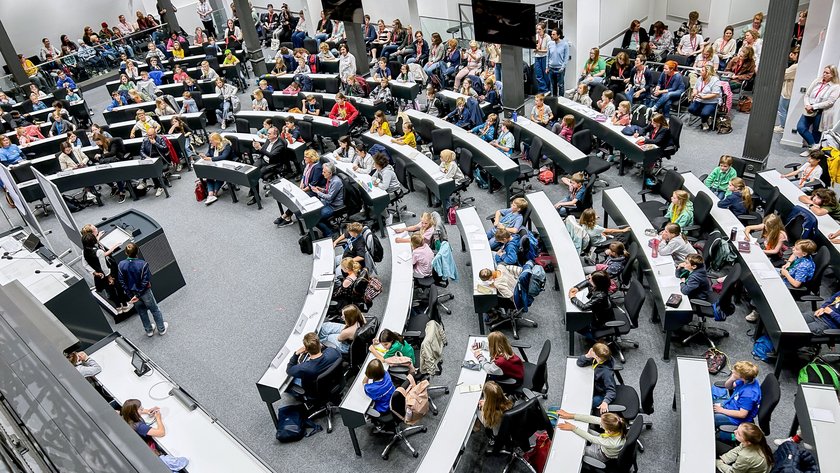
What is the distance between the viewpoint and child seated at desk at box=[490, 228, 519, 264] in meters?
8.23

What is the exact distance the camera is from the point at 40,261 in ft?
27.5

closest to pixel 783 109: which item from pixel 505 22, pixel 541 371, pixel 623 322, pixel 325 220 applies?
pixel 505 22

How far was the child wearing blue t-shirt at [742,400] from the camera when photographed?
5699 millimetres

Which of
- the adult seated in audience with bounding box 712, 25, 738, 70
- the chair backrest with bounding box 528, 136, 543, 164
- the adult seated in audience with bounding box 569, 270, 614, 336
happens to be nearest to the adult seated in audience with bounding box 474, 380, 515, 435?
the adult seated in audience with bounding box 569, 270, 614, 336

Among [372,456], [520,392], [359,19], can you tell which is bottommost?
[372,456]

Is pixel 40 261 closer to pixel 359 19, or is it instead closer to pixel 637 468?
pixel 637 468

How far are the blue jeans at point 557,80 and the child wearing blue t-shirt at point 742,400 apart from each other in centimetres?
964

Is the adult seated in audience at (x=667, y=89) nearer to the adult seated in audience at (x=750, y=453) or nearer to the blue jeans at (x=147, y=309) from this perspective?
the adult seated in audience at (x=750, y=453)

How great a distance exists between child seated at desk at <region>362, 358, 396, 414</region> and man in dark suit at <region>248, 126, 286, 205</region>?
657 centimetres

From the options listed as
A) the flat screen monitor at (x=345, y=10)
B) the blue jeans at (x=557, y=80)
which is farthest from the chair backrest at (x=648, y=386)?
the flat screen monitor at (x=345, y=10)

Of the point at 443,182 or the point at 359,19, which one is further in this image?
the point at 359,19

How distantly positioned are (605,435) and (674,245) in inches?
127

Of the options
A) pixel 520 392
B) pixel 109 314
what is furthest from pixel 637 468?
pixel 109 314

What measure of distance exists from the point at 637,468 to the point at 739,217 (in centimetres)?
440
